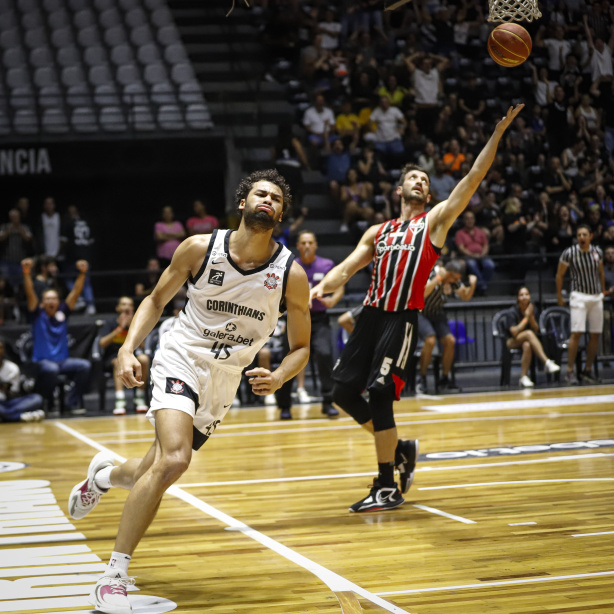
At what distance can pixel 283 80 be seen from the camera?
18.6 meters

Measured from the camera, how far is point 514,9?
22.3 feet

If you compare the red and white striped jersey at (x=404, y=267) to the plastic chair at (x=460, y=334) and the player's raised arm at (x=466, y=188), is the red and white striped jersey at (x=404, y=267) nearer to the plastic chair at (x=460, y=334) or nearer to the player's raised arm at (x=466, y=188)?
the player's raised arm at (x=466, y=188)

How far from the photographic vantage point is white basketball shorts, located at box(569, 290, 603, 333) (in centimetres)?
1304

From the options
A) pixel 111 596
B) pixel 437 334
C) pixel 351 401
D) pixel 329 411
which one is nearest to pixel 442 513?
pixel 351 401

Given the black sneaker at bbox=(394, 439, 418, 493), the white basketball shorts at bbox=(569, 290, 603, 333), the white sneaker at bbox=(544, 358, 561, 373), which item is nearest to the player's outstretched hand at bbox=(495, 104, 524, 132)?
the black sneaker at bbox=(394, 439, 418, 493)

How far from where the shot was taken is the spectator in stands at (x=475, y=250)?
15.1 metres

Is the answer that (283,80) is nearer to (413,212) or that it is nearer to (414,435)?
(414,435)

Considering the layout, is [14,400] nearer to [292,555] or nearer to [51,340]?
[51,340]

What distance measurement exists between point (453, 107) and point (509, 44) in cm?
1230

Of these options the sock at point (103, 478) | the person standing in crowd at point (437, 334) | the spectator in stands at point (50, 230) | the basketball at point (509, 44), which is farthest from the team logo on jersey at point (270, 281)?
the spectator in stands at point (50, 230)

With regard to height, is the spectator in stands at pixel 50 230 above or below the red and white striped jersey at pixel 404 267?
above

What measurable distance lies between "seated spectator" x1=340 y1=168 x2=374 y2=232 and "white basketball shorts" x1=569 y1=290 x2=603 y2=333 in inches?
175

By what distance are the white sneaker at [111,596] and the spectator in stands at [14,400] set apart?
815cm

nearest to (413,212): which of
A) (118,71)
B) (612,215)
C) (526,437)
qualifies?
(526,437)
